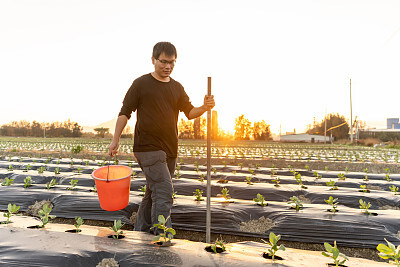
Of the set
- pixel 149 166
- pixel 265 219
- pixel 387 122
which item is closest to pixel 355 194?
pixel 265 219

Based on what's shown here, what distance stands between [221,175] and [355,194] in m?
2.59

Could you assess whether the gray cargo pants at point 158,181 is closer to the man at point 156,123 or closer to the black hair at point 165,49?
the man at point 156,123

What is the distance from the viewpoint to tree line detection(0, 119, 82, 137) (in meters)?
54.4

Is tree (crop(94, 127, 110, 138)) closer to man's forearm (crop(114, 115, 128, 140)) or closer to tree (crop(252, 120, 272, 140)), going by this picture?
tree (crop(252, 120, 272, 140))

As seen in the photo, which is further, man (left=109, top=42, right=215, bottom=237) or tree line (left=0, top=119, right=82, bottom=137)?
tree line (left=0, top=119, right=82, bottom=137)

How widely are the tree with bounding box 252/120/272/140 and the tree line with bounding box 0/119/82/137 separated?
109 feet

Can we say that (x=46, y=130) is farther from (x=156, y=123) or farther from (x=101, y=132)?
(x=156, y=123)

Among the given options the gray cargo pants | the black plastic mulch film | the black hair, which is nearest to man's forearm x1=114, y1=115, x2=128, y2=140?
the gray cargo pants

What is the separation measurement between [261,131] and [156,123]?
5130cm

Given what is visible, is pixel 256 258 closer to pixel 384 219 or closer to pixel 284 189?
pixel 384 219

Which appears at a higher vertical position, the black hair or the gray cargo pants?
the black hair

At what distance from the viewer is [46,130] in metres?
55.2

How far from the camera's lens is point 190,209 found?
3373 millimetres

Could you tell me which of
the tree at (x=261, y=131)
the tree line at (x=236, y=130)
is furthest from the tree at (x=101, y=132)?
the tree at (x=261, y=131)
